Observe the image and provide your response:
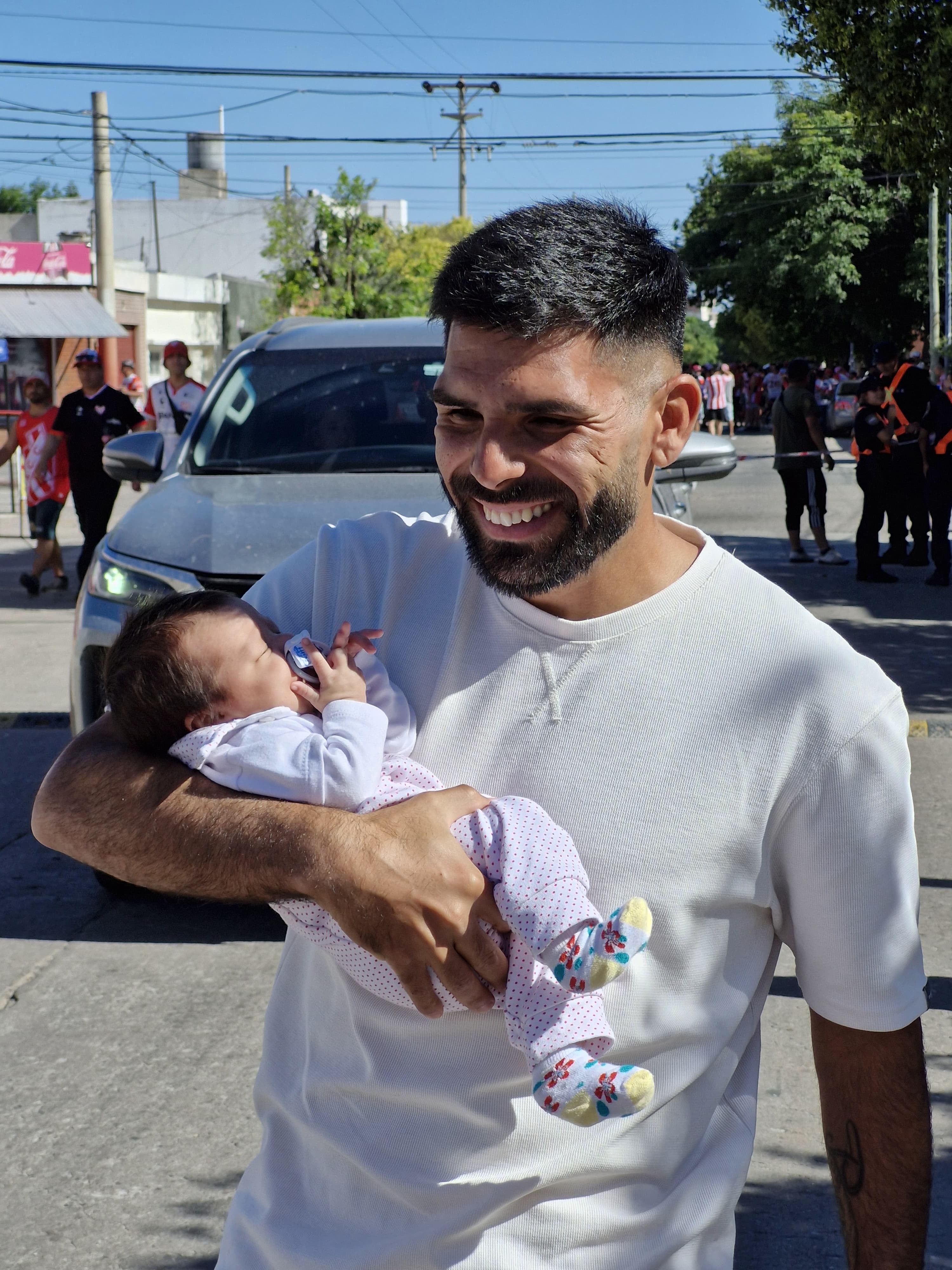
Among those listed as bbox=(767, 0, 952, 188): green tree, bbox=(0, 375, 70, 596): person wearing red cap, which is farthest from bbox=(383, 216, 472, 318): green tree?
bbox=(767, 0, 952, 188): green tree

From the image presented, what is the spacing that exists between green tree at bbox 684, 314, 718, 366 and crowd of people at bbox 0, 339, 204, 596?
78181 mm

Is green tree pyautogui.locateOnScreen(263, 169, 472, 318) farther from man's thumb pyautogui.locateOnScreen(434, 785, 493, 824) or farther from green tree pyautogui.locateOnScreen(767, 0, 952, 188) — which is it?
man's thumb pyautogui.locateOnScreen(434, 785, 493, 824)

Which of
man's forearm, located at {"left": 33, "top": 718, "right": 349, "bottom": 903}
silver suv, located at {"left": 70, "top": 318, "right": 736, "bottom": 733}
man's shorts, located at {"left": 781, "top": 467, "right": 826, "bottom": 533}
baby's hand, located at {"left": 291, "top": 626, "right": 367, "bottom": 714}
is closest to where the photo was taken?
man's forearm, located at {"left": 33, "top": 718, "right": 349, "bottom": 903}

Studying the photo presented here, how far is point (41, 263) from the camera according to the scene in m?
32.5

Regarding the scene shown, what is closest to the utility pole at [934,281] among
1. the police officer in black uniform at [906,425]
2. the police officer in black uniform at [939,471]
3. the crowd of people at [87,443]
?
the police officer in black uniform at [906,425]

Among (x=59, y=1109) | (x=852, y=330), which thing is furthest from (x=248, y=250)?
(x=59, y=1109)

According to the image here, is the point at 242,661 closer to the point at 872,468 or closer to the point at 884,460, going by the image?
the point at 872,468

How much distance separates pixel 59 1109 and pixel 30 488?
9841mm

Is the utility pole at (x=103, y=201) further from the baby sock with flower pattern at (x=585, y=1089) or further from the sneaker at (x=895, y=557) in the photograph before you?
the baby sock with flower pattern at (x=585, y=1089)

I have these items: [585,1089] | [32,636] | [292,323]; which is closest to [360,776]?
[585,1089]

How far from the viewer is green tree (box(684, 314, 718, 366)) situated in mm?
100500

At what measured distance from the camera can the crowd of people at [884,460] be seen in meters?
12.5

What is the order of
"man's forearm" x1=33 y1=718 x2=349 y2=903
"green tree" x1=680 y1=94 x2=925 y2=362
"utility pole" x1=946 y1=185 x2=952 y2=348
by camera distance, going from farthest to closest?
"green tree" x1=680 y1=94 x2=925 y2=362 < "utility pole" x1=946 y1=185 x2=952 y2=348 < "man's forearm" x1=33 y1=718 x2=349 y2=903

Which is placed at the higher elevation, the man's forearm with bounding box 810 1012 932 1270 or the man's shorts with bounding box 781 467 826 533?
the man's shorts with bounding box 781 467 826 533
